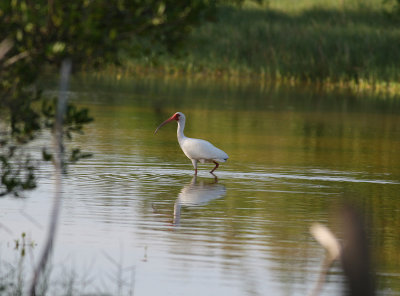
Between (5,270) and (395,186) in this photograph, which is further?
(395,186)

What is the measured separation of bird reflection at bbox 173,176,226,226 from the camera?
1213 cm

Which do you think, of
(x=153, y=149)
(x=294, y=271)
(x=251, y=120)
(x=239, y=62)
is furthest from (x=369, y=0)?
(x=294, y=271)

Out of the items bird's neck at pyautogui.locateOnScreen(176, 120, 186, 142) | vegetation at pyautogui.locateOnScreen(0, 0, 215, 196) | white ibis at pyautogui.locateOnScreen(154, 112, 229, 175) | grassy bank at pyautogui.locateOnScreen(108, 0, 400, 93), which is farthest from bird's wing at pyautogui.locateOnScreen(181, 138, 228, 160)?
grassy bank at pyautogui.locateOnScreen(108, 0, 400, 93)

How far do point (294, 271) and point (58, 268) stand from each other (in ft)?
6.51

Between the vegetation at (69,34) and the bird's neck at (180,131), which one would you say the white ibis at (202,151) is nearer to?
the bird's neck at (180,131)

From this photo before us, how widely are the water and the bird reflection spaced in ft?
0.08

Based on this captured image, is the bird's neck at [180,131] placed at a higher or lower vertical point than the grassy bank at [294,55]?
lower

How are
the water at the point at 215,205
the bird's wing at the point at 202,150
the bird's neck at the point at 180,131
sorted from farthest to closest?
the bird's neck at the point at 180,131, the bird's wing at the point at 202,150, the water at the point at 215,205

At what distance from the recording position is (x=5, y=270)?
783cm

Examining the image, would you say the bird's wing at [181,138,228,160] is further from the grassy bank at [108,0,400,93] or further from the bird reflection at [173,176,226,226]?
the grassy bank at [108,0,400,93]

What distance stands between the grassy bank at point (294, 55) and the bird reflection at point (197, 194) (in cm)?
2068

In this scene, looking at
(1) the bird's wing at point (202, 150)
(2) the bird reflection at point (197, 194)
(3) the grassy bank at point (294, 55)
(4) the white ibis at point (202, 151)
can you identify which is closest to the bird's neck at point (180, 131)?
(4) the white ibis at point (202, 151)

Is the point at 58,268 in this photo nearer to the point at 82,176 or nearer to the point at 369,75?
the point at 82,176

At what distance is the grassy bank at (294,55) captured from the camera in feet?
118
